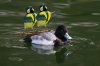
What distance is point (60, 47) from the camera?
61.3ft

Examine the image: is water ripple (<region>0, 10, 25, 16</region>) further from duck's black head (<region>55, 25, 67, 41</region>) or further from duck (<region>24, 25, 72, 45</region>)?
duck's black head (<region>55, 25, 67, 41</region>)

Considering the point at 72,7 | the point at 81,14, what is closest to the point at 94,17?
the point at 81,14

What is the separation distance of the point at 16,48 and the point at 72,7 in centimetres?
869

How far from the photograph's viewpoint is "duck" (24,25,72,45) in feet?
61.6

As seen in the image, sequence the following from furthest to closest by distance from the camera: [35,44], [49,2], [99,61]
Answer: [49,2]
[35,44]
[99,61]

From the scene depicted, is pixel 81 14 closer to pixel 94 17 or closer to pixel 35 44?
pixel 94 17

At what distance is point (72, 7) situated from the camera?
85.2 ft

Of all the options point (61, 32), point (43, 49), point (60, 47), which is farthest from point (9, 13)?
point (43, 49)

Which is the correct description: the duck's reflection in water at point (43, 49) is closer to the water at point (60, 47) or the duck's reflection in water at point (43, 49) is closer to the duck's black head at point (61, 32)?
the water at point (60, 47)

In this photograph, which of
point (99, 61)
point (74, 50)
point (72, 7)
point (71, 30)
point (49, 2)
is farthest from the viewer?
point (49, 2)

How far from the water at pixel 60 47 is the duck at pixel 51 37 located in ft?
0.99

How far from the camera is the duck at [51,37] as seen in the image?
18781mm

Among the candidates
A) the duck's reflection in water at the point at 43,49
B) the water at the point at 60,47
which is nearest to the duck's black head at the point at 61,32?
the water at the point at 60,47

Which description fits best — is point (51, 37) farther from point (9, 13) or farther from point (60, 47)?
point (9, 13)
